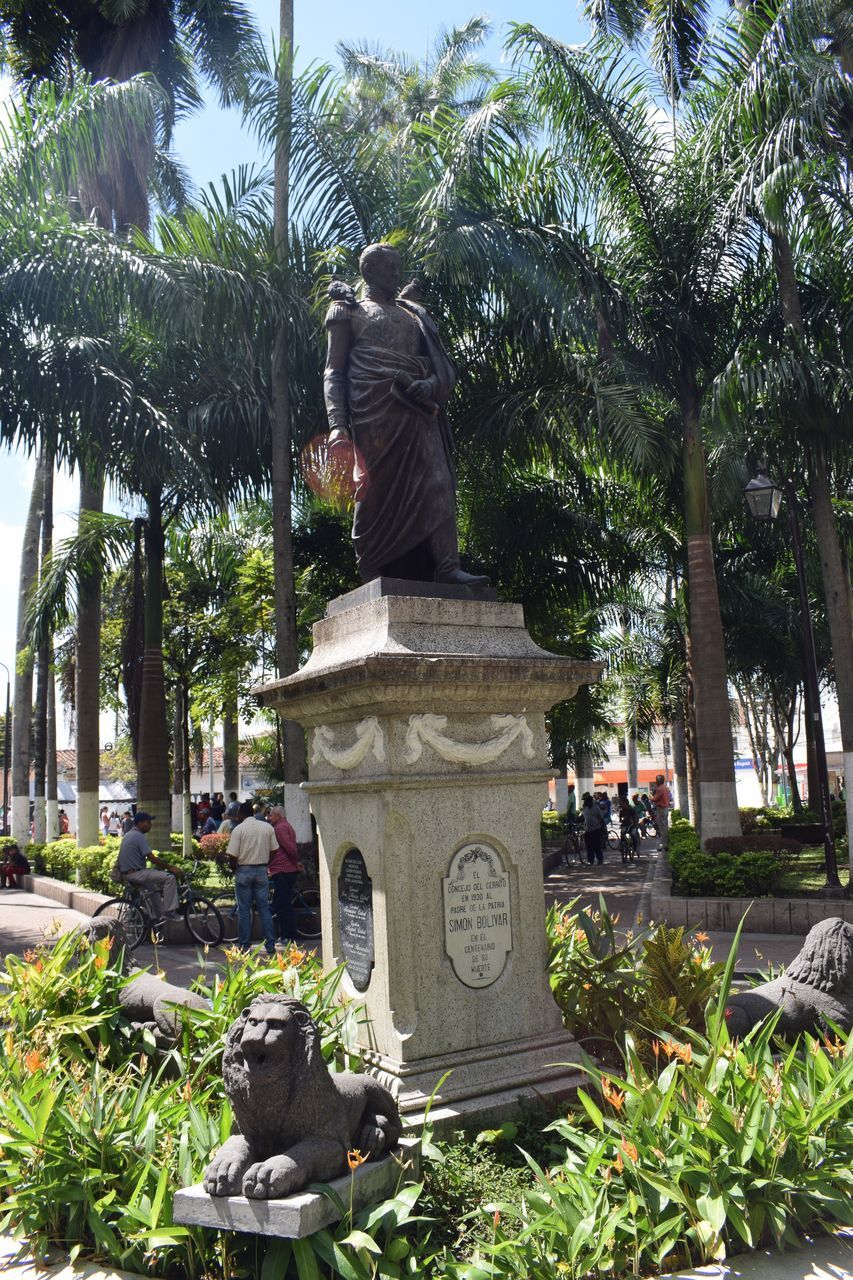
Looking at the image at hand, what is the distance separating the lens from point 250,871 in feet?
33.5

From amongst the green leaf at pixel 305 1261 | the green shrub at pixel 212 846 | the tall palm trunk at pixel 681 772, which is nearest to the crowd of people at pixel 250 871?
the green leaf at pixel 305 1261

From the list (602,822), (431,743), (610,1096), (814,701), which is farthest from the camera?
(602,822)

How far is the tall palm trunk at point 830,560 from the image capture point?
11750 millimetres

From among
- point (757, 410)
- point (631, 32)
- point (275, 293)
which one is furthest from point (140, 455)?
point (631, 32)

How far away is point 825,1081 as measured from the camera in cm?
393

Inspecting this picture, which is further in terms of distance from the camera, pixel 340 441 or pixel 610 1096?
pixel 340 441

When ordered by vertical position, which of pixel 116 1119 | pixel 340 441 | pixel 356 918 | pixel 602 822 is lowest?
pixel 116 1119

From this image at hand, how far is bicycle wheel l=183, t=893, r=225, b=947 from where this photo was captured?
37.2 ft

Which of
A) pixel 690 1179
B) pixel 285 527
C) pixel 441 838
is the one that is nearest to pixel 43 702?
pixel 285 527

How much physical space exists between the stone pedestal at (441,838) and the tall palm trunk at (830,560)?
7.58 m

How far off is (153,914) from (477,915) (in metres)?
7.12

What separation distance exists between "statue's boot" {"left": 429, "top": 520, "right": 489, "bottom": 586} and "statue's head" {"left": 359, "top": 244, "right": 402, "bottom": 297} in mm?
1368

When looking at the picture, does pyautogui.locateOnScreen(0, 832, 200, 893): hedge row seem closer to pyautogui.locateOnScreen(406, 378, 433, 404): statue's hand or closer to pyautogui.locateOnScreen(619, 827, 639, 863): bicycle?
pyautogui.locateOnScreen(619, 827, 639, 863): bicycle

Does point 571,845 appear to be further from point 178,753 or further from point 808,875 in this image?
point 178,753
